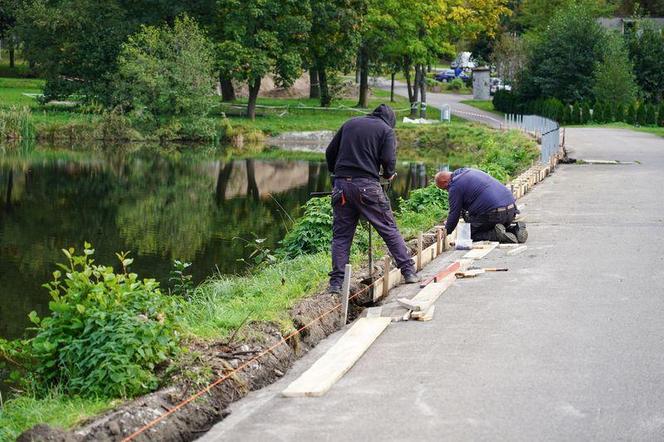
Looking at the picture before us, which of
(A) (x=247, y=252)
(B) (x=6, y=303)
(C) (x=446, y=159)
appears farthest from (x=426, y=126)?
(B) (x=6, y=303)

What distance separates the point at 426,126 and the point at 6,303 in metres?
43.9

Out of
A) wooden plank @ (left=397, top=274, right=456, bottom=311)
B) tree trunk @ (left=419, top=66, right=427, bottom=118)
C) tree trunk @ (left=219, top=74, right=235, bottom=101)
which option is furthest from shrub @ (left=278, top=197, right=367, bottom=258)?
tree trunk @ (left=219, top=74, right=235, bottom=101)

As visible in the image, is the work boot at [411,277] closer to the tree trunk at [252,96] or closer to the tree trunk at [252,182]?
the tree trunk at [252,182]

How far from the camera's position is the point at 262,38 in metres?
59.1

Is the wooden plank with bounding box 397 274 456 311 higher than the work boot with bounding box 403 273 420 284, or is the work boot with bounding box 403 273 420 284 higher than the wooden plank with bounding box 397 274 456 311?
the wooden plank with bounding box 397 274 456 311

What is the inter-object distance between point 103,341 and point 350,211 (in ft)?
14.3

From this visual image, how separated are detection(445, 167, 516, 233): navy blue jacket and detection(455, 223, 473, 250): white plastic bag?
0.24 meters

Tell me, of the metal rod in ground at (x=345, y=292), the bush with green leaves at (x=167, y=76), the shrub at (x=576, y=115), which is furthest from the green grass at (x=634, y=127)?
the metal rod in ground at (x=345, y=292)

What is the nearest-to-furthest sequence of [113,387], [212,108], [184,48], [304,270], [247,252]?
[113,387] < [304,270] < [247,252] < [184,48] < [212,108]

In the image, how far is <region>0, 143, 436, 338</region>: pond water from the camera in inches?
791

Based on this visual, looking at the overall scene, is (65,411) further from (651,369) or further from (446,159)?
(446,159)

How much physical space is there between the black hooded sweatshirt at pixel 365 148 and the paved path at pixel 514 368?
166 centimetres

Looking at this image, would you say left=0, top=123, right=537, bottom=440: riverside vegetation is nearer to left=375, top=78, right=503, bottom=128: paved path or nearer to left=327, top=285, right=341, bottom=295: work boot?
left=327, top=285, right=341, bottom=295: work boot

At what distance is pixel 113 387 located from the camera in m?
8.14
